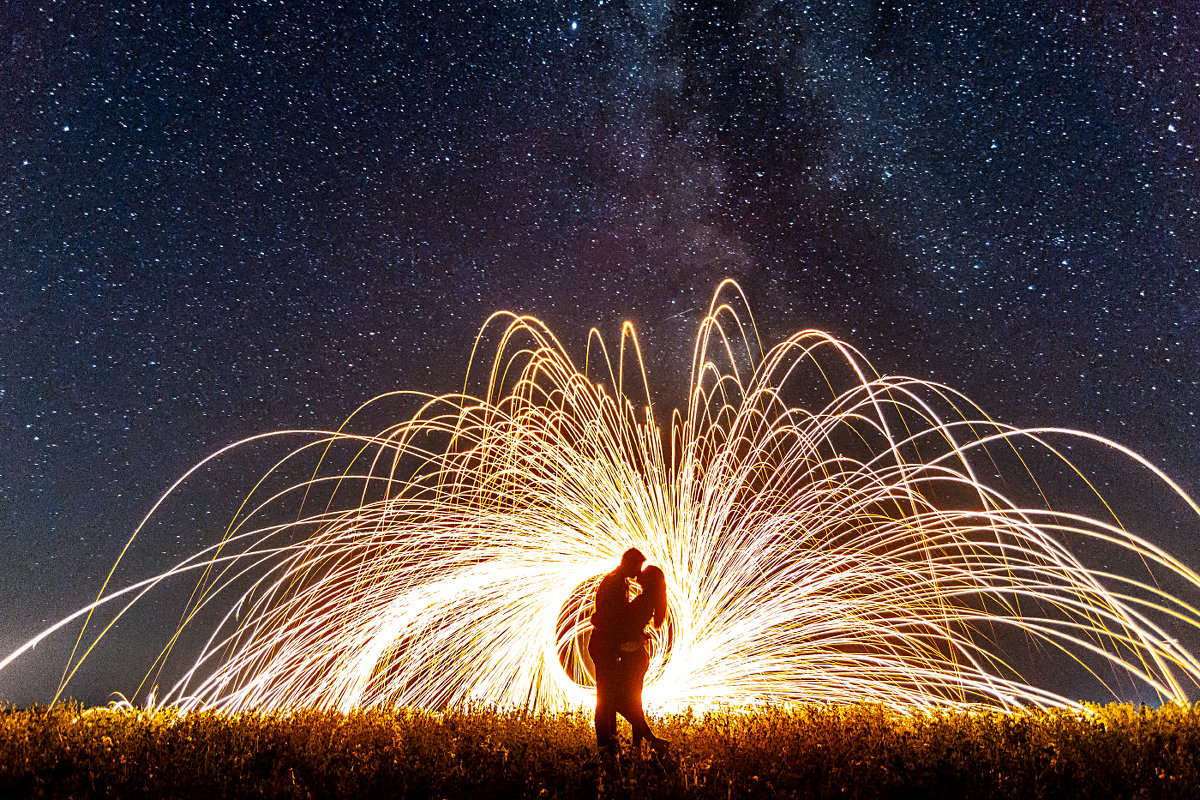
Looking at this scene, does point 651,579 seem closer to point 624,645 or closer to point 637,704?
point 624,645

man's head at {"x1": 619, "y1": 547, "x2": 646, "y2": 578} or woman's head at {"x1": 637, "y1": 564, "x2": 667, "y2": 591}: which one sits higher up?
man's head at {"x1": 619, "y1": 547, "x2": 646, "y2": 578}

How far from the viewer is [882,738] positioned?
278 inches

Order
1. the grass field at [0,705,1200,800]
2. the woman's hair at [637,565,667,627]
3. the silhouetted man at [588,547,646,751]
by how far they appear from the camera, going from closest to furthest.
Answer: the grass field at [0,705,1200,800], the silhouetted man at [588,547,646,751], the woman's hair at [637,565,667,627]

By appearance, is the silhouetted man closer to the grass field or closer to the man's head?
the man's head

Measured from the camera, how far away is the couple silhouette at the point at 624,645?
23.2ft

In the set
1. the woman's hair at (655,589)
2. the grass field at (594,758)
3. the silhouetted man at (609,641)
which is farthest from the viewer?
the woman's hair at (655,589)

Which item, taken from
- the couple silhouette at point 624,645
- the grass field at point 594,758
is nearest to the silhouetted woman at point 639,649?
the couple silhouette at point 624,645

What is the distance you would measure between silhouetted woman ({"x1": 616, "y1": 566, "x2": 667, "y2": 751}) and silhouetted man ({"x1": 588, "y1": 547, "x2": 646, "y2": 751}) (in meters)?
0.05

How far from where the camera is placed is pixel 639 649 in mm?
7293

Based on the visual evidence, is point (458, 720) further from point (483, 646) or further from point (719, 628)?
point (719, 628)

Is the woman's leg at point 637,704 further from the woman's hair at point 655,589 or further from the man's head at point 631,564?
the man's head at point 631,564

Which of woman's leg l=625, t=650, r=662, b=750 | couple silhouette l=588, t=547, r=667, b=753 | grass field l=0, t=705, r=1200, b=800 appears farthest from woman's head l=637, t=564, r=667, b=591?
grass field l=0, t=705, r=1200, b=800

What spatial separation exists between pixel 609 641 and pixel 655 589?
2.21 feet

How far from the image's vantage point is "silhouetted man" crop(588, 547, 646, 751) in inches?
278
